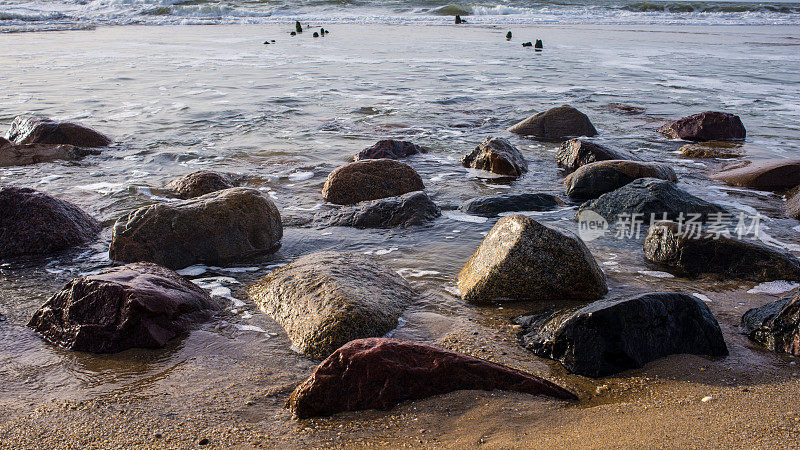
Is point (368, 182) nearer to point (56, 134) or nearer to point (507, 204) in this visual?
point (507, 204)

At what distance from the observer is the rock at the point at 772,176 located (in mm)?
5996

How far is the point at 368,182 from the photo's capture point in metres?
5.70

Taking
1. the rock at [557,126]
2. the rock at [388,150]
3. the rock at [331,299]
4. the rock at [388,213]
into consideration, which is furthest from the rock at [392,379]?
the rock at [557,126]

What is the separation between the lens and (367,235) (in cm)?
494

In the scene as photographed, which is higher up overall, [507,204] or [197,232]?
[197,232]

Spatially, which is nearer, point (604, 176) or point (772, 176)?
point (604, 176)

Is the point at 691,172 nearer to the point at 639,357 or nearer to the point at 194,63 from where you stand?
the point at 639,357

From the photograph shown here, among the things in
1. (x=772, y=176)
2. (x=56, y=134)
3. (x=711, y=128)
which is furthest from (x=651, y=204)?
(x=56, y=134)

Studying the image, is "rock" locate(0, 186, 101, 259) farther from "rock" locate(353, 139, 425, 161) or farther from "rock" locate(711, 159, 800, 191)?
"rock" locate(711, 159, 800, 191)

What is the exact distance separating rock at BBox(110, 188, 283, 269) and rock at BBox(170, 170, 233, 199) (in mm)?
1084

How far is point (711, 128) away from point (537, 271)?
5.36 metres

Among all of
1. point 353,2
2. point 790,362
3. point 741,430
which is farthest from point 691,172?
point 353,2

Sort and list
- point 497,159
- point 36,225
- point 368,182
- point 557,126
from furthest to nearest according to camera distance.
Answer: point 557,126
point 497,159
point 368,182
point 36,225

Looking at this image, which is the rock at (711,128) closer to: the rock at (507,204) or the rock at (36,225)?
the rock at (507,204)
